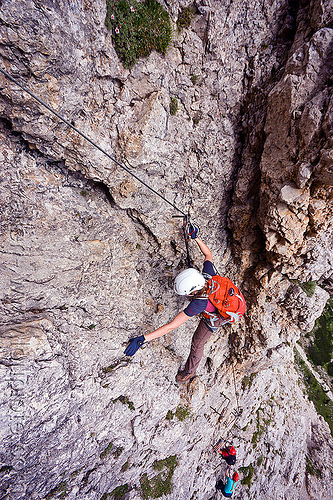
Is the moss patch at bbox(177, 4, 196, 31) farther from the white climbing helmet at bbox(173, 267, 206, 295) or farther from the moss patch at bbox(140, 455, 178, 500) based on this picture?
the moss patch at bbox(140, 455, 178, 500)

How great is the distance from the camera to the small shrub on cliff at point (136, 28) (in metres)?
3.77

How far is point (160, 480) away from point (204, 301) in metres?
6.93

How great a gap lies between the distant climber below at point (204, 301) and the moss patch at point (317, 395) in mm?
12844

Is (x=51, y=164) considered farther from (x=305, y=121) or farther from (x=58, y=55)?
(x=305, y=121)

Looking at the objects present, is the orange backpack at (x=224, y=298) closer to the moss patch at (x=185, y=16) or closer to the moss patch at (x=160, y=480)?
the moss patch at (x=185, y=16)

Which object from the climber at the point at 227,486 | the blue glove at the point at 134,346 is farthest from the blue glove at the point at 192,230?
the climber at the point at 227,486

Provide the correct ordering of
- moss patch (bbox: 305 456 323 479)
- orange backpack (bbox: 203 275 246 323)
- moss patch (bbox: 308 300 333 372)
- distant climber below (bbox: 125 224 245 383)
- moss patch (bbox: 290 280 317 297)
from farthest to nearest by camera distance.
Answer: moss patch (bbox: 308 300 333 372)
moss patch (bbox: 305 456 323 479)
moss patch (bbox: 290 280 317 297)
orange backpack (bbox: 203 275 246 323)
distant climber below (bbox: 125 224 245 383)

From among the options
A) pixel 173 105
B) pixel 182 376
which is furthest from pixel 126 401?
pixel 173 105

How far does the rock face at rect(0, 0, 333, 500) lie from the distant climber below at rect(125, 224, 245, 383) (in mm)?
901

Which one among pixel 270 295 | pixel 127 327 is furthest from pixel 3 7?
pixel 270 295

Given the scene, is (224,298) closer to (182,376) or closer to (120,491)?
(182,376)

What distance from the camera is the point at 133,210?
17.3ft

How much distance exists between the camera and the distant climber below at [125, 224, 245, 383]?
4.48m

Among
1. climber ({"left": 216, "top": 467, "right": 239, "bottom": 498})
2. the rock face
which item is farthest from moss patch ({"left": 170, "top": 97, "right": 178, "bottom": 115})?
climber ({"left": 216, "top": 467, "right": 239, "bottom": 498})
